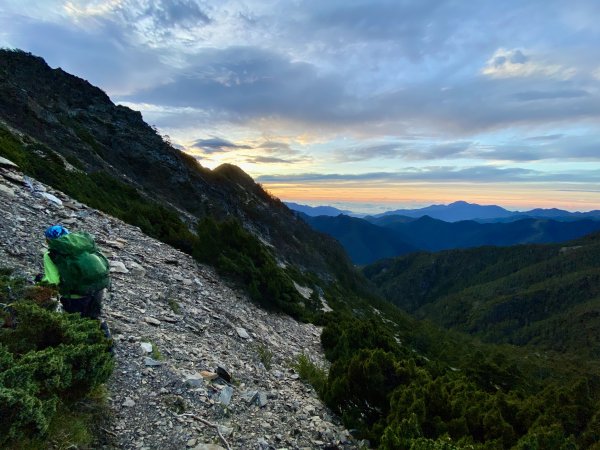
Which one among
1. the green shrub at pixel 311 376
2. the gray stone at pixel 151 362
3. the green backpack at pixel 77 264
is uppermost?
the green backpack at pixel 77 264

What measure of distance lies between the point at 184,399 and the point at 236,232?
41.6 ft

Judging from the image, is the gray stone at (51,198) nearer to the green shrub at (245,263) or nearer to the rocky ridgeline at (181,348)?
the rocky ridgeline at (181,348)

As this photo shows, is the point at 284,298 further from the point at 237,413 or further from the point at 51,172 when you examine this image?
the point at 51,172

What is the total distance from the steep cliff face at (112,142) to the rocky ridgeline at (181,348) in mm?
27750

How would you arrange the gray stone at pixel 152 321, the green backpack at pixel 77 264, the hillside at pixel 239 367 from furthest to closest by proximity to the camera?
the gray stone at pixel 152 321 < the green backpack at pixel 77 264 < the hillside at pixel 239 367

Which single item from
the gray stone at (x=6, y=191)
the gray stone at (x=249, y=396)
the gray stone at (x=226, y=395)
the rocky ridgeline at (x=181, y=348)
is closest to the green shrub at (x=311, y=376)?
the rocky ridgeline at (x=181, y=348)

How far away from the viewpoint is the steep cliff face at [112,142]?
1681 inches

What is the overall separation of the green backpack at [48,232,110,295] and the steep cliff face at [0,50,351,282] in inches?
1407

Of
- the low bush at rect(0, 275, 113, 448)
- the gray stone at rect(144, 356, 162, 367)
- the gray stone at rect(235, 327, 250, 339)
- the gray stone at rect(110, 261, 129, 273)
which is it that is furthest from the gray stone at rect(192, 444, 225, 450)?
the gray stone at rect(110, 261, 129, 273)

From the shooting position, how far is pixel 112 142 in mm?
59625

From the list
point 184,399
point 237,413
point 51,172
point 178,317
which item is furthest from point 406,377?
point 51,172

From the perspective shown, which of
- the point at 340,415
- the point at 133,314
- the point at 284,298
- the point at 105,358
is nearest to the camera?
the point at 105,358

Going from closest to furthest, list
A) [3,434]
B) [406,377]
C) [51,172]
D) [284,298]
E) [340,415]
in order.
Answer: [3,434]
[340,415]
[406,377]
[284,298]
[51,172]

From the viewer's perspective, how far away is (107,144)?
58.8 m
